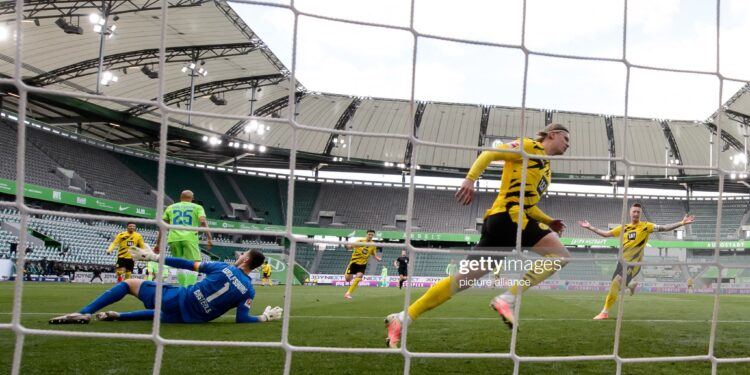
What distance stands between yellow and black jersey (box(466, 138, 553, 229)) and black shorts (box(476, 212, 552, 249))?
1.5 inches

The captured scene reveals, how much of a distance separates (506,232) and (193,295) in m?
2.72

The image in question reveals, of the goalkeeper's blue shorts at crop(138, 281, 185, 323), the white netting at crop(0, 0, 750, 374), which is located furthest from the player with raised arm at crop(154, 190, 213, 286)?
the white netting at crop(0, 0, 750, 374)

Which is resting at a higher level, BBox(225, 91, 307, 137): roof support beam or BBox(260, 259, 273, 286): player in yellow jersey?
BBox(225, 91, 307, 137): roof support beam

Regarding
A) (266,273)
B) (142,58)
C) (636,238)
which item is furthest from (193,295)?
(142,58)

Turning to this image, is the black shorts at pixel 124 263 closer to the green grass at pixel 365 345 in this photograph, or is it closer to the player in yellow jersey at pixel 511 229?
the green grass at pixel 365 345

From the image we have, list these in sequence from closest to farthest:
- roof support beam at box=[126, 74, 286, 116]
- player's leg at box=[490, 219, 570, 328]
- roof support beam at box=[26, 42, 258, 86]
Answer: player's leg at box=[490, 219, 570, 328]
roof support beam at box=[26, 42, 258, 86]
roof support beam at box=[126, 74, 286, 116]

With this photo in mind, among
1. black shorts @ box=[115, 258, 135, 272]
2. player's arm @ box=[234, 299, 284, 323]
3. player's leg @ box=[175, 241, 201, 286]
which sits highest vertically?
player's leg @ box=[175, 241, 201, 286]

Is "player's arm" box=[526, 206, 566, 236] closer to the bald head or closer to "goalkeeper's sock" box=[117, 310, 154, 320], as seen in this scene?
"goalkeeper's sock" box=[117, 310, 154, 320]

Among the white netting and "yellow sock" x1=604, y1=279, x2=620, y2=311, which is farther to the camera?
"yellow sock" x1=604, y1=279, x2=620, y2=311

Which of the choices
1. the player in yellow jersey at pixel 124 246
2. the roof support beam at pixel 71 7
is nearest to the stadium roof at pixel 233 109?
the roof support beam at pixel 71 7

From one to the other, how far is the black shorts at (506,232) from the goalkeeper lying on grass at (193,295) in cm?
197

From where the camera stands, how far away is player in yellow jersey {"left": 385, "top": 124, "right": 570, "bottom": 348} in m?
3.60

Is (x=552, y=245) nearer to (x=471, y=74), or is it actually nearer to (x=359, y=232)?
(x=471, y=74)

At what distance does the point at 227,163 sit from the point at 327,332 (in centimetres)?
1319
